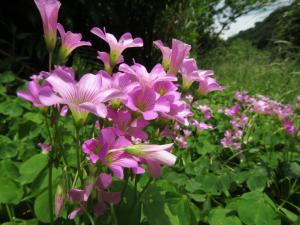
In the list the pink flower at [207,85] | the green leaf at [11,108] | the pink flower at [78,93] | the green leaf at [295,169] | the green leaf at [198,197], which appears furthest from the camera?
the green leaf at [11,108]

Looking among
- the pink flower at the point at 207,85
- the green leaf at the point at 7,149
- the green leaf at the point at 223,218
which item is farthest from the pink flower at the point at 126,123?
the green leaf at the point at 7,149

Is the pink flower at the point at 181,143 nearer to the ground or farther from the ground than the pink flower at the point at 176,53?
nearer to the ground

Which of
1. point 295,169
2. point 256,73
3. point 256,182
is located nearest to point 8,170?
point 256,182

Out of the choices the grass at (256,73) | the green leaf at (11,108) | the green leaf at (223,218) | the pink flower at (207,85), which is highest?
the pink flower at (207,85)

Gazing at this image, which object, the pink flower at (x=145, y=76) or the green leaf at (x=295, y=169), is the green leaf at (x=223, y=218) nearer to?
the pink flower at (x=145, y=76)

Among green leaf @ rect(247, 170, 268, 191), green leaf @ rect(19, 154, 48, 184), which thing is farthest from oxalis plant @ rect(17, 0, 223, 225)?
green leaf @ rect(247, 170, 268, 191)

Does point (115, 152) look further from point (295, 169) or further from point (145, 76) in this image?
point (295, 169)
